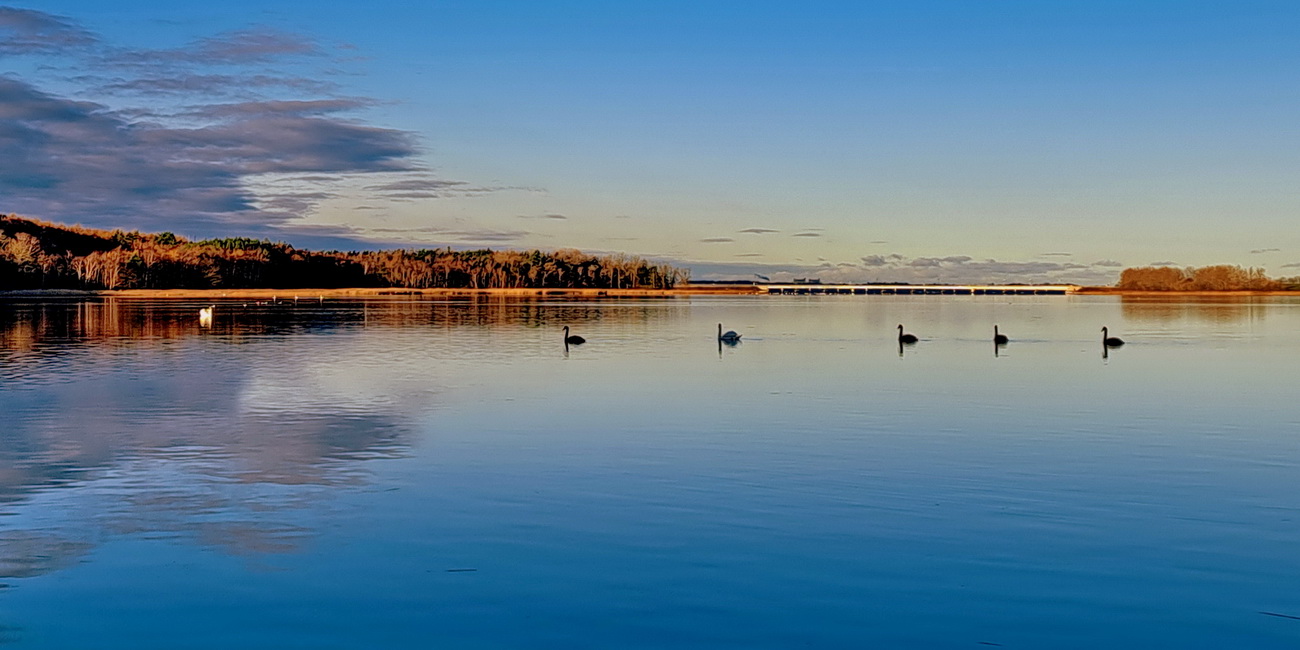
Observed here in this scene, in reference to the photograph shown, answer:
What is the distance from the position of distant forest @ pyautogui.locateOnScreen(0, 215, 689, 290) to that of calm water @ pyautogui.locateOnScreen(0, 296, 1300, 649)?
5085 inches

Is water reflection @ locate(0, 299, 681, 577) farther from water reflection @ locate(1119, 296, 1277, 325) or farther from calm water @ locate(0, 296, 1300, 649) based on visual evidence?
water reflection @ locate(1119, 296, 1277, 325)

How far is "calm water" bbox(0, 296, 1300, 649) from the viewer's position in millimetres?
7711

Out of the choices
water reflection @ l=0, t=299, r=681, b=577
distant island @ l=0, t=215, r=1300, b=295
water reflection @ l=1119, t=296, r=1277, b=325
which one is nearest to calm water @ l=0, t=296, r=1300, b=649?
water reflection @ l=0, t=299, r=681, b=577

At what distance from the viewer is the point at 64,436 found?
632 inches

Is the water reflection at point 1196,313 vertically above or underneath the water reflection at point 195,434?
above

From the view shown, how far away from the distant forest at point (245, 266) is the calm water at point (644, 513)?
12917 cm

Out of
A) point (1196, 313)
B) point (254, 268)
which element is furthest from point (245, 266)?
point (1196, 313)

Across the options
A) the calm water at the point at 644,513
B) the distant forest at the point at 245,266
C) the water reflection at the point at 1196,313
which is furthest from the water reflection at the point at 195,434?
the distant forest at the point at 245,266

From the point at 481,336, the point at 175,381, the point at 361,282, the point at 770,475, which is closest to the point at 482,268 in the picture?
the point at 361,282

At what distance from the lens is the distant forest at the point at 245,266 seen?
5522 inches

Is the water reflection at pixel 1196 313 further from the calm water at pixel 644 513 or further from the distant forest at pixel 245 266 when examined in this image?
the distant forest at pixel 245 266

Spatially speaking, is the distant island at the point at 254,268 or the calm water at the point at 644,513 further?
the distant island at the point at 254,268

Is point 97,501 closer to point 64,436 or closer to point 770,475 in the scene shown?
point 64,436

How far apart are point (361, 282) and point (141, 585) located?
589 ft
